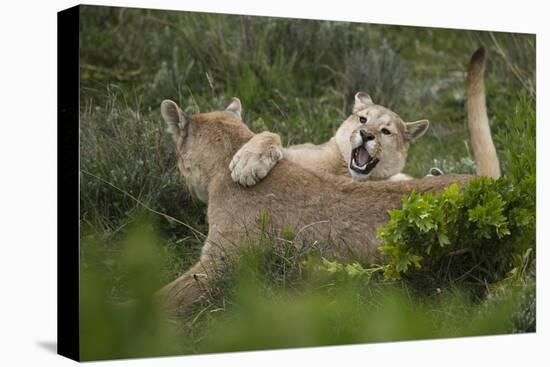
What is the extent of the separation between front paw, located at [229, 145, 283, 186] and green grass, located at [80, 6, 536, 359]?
0.48 metres

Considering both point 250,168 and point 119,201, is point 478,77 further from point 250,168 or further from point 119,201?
point 119,201

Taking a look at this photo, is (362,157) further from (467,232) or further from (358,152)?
(467,232)

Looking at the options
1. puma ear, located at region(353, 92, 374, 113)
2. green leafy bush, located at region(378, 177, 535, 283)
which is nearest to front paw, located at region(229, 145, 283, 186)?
green leafy bush, located at region(378, 177, 535, 283)

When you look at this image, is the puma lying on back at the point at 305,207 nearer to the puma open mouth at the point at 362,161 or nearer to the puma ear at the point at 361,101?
the puma open mouth at the point at 362,161

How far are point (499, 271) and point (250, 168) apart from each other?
2267 millimetres

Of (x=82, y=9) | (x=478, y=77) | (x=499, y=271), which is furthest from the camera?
(x=478, y=77)

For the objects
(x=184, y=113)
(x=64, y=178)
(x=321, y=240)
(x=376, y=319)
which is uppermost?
(x=184, y=113)

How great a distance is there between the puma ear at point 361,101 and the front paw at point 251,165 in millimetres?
1107

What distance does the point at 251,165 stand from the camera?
7.47 meters

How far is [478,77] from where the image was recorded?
878 cm

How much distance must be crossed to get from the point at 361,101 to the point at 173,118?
5.62 feet

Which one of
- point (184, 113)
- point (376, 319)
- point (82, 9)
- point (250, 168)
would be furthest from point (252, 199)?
point (82, 9)

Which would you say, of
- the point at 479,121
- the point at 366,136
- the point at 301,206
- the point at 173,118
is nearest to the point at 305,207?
the point at 301,206

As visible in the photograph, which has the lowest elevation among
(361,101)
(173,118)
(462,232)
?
(462,232)
